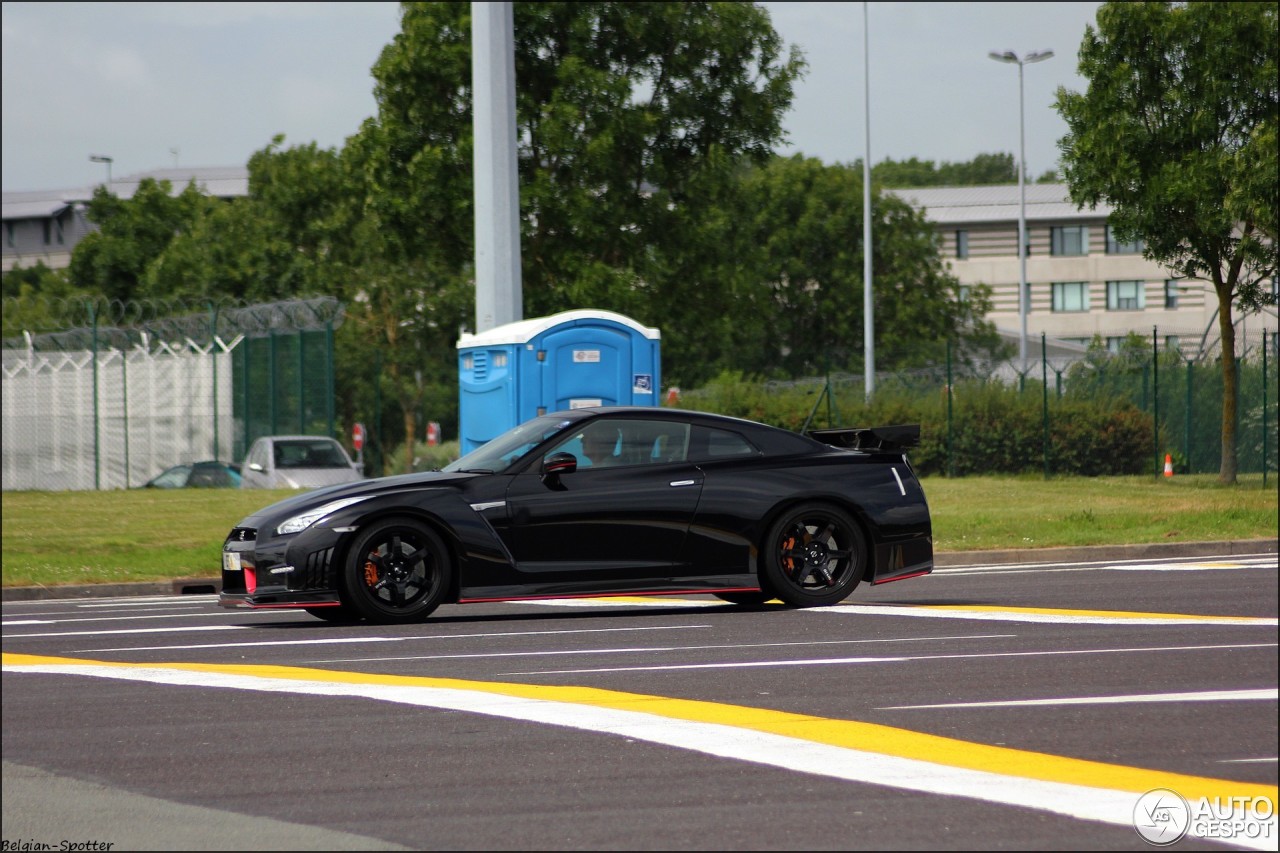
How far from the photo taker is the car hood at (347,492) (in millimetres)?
11055

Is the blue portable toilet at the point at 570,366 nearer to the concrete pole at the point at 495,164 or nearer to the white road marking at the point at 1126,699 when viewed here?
the concrete pole at the point at 495,164

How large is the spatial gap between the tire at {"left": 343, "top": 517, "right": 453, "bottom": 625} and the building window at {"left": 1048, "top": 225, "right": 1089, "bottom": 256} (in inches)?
2812

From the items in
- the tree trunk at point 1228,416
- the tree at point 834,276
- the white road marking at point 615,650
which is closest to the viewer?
the white road marking at point 615,650

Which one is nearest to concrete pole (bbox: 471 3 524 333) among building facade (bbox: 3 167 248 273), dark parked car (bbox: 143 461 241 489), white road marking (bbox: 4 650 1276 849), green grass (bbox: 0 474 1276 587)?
green grass (bbox: 0 474 1276 587)

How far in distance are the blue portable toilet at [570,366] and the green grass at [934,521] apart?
11.4ft

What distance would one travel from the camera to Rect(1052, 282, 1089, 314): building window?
79438 millimetres

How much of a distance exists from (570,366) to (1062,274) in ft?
211

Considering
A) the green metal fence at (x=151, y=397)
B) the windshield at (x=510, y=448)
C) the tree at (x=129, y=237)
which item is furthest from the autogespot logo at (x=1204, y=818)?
the tree at (x=129, y=237)

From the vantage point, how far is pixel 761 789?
6.05m

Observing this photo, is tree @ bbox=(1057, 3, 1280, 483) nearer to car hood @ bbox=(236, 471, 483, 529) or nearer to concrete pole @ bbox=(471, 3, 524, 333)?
concrete pole @ bbox=(471, 3, 524, 333)

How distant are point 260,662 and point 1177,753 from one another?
16.6ft

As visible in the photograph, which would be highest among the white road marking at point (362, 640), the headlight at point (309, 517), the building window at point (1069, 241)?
the building window at point (1069, 241)

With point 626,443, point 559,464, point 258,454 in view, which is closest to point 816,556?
point 626,443

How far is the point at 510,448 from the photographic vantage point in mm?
11766
